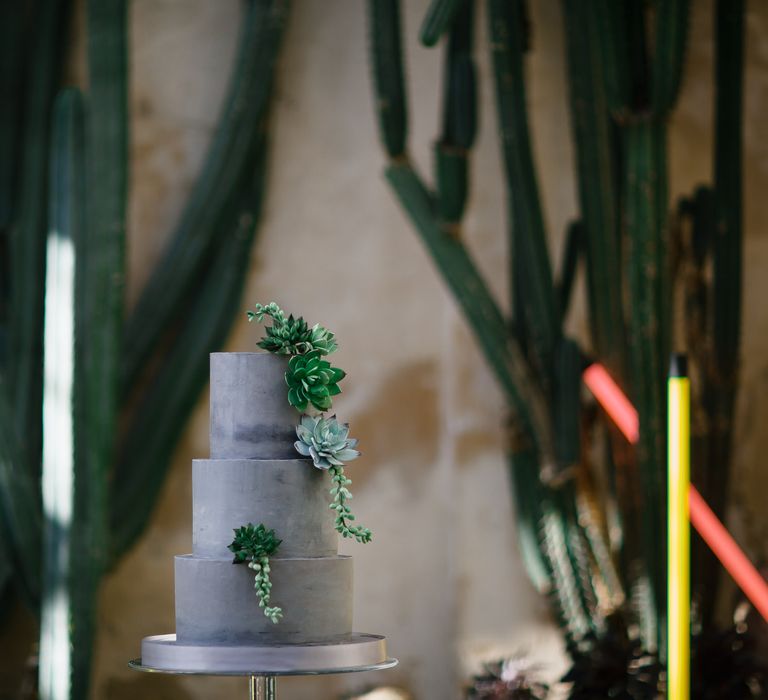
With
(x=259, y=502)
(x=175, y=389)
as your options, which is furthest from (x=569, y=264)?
(x=259, y=502)

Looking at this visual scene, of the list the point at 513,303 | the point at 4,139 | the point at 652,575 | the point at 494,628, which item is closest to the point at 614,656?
the point at 652,575

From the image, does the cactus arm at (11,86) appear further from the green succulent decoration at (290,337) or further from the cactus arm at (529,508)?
the green succulent decoration at (290,337)

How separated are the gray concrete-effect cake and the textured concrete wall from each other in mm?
2094

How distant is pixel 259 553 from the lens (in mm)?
2170

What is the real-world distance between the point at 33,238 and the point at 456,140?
1.33 metres

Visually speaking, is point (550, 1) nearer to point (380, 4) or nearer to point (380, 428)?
point (380, 4)

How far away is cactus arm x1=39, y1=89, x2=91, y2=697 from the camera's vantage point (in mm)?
3602

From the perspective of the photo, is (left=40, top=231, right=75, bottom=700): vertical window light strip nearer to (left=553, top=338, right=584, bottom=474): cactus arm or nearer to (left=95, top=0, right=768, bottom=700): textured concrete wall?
(left=95, top=0, right=768, bottom=700): textured concrete wall

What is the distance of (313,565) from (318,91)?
104 inches

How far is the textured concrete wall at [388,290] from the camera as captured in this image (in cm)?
436

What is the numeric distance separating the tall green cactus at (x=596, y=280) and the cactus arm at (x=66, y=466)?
2.98 feet

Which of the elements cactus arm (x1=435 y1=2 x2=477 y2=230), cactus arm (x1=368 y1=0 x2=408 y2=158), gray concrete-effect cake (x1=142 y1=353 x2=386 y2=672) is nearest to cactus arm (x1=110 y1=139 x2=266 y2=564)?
cactus arm (x1=368 y1=0 x2=408 y2=158)

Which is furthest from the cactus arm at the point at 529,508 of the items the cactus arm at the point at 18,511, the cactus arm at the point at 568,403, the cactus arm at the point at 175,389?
the cactus arm at the point at 18,511

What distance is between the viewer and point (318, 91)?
457cm
